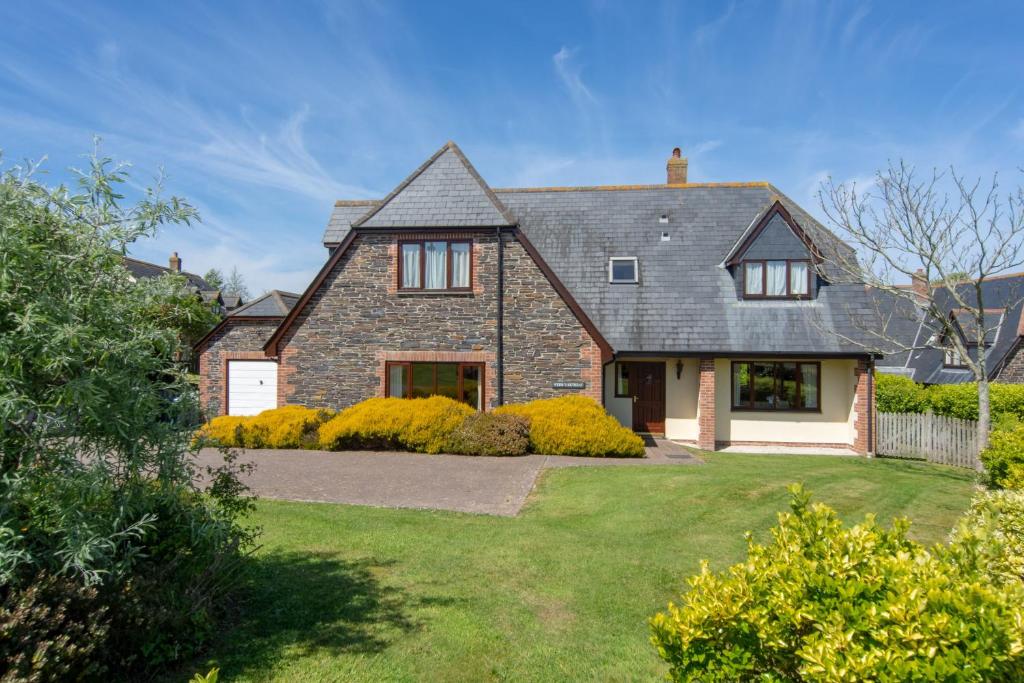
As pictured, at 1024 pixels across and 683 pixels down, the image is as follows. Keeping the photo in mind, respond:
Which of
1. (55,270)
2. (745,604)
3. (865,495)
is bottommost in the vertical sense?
(865,495)

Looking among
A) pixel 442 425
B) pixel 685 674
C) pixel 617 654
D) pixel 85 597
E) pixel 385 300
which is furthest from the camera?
pixel 385 300

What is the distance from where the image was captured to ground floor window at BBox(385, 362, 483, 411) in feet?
57.0

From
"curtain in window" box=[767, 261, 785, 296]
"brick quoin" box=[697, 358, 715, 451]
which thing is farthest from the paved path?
"curtain in window" box=[767, 261, 785, 296]

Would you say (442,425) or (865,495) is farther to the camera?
(442,425)

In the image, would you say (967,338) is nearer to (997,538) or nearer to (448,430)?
(448,430)

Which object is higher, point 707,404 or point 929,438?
point 707,404

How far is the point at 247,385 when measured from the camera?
65.4 feet

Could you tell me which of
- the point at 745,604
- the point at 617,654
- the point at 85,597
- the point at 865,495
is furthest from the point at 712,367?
the point at 85,597

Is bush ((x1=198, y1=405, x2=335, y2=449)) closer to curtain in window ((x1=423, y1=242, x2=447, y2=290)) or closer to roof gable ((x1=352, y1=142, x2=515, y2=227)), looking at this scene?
curtain in window ((x1=423, y1=242, x2=447, y2=290))

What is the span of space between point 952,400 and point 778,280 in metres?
6.52

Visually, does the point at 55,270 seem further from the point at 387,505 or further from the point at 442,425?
the point at 442,425

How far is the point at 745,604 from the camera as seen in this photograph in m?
3.17

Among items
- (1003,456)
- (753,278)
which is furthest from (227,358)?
(1003,456)

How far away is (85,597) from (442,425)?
11378 mm
